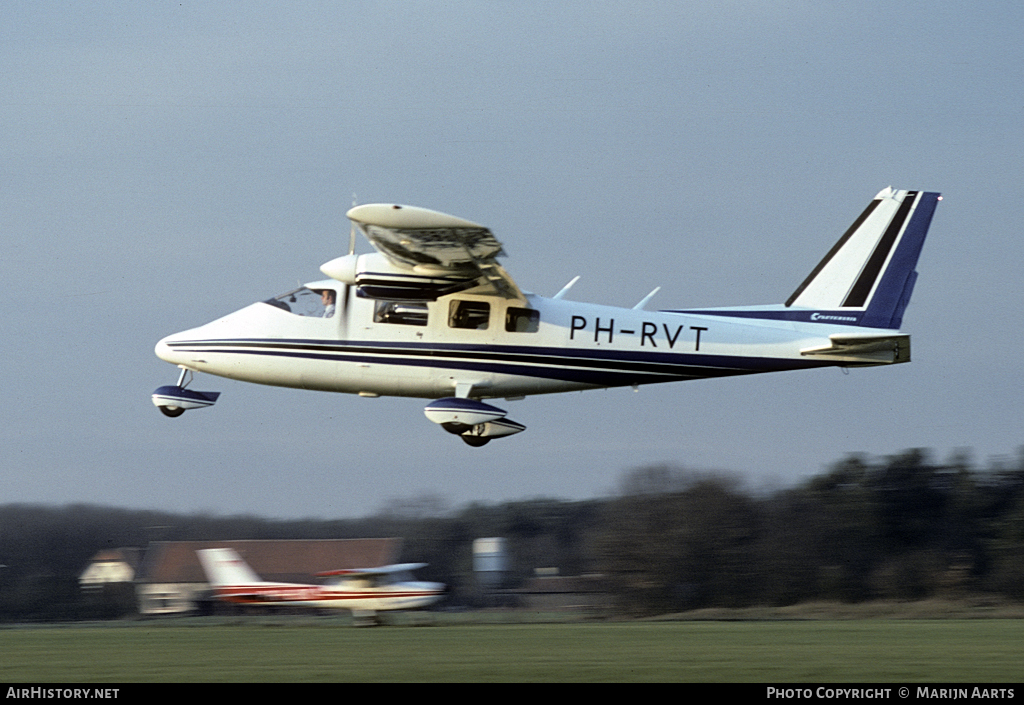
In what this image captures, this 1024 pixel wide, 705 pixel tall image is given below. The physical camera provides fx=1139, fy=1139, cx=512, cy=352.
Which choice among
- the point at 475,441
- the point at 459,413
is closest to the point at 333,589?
the point at 475,441

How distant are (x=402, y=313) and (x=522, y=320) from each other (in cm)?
179

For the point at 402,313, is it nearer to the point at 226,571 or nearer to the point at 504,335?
the point at 504,335

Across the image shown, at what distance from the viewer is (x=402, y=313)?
55.6 ft

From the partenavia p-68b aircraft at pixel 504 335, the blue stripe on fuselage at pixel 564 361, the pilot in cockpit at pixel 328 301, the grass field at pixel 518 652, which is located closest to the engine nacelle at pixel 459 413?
the partenavia p-68b aircraft at pixel 504 335

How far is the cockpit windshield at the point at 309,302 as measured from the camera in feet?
56.9

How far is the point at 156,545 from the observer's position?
98.3ft

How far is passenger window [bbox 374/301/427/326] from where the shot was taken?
1691 cm

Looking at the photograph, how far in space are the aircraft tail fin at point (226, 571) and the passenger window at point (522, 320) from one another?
17.8 metres

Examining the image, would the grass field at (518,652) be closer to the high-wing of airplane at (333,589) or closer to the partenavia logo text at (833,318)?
the high-wing of airplane at (333,589)

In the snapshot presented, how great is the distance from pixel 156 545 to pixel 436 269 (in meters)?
17.1

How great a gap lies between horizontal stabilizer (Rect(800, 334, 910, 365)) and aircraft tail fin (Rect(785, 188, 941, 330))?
3.15 feet

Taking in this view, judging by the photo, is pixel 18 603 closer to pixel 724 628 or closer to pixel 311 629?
pixel 311 629
